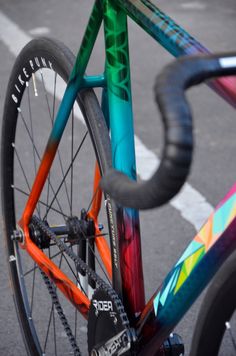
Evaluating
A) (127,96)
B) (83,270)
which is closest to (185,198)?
(83,270)

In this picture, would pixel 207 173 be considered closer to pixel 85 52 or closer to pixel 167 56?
pixel 167 56

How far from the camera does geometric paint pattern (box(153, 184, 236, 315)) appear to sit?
6.06ft

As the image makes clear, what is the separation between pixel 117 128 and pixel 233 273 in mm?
605

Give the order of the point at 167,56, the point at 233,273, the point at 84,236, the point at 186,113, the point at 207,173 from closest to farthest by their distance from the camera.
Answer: the point at 186,113 → the point at 233,273 → the point at 84,236 → the point at 207,173 → the point at 167,56

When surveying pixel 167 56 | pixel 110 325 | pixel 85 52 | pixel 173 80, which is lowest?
pixel 110 325

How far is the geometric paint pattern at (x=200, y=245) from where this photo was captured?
1846mm

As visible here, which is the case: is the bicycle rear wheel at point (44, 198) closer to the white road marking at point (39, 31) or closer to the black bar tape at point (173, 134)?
the black bar tape at point (173, 134)

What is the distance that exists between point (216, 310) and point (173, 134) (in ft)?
1.97

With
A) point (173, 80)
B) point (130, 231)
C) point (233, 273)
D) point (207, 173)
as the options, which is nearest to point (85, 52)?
point (130, 231)

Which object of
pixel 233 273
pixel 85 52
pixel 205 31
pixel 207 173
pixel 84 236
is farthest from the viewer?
pixel 205 31

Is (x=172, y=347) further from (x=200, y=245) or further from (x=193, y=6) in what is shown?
(x=193, y=6)

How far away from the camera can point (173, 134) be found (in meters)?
1.41

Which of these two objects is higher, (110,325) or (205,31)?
(205,31)

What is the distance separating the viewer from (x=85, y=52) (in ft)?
8.08
